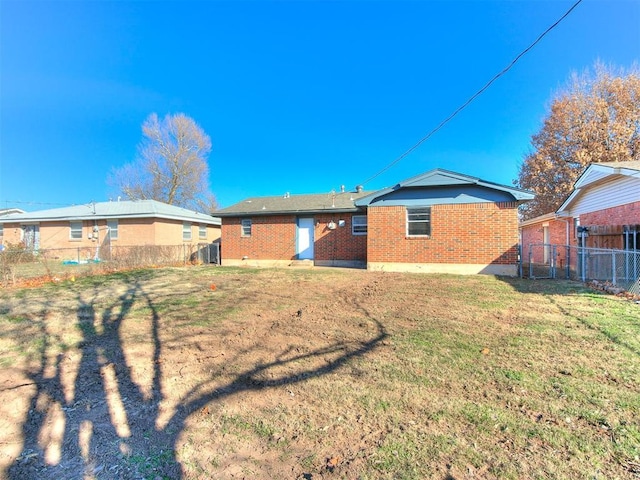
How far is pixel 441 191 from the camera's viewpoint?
39.8 ft

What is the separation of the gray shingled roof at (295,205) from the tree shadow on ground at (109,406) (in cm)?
1089

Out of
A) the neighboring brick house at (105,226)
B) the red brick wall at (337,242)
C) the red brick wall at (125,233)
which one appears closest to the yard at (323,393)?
the red brick wall at (337,242)

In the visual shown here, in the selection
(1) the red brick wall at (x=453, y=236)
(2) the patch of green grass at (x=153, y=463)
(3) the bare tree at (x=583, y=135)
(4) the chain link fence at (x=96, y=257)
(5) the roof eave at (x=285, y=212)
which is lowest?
(2) the patch of green grass at (x=153, y=463)

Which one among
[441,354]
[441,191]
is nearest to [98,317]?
[441,354]

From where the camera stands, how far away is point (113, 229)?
20.0 metres

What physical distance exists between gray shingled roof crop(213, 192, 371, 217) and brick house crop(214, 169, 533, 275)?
0.22ft

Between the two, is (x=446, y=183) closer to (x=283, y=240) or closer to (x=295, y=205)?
(x=295, y=205)

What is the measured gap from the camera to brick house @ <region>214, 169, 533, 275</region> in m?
11.5

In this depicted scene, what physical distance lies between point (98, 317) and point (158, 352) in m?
2.71

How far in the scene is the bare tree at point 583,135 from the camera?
2009cm

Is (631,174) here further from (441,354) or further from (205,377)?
(205,377)

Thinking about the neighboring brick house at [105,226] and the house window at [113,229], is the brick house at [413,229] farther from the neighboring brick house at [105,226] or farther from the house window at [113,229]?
the house window at [113,229]

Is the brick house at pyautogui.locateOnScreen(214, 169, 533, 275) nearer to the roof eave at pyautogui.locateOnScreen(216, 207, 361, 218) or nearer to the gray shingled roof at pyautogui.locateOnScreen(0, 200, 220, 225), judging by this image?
the roof eave at pyautogui.locateOnScreen(216, 207, 361, 218)

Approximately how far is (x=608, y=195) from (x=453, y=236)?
508cm
